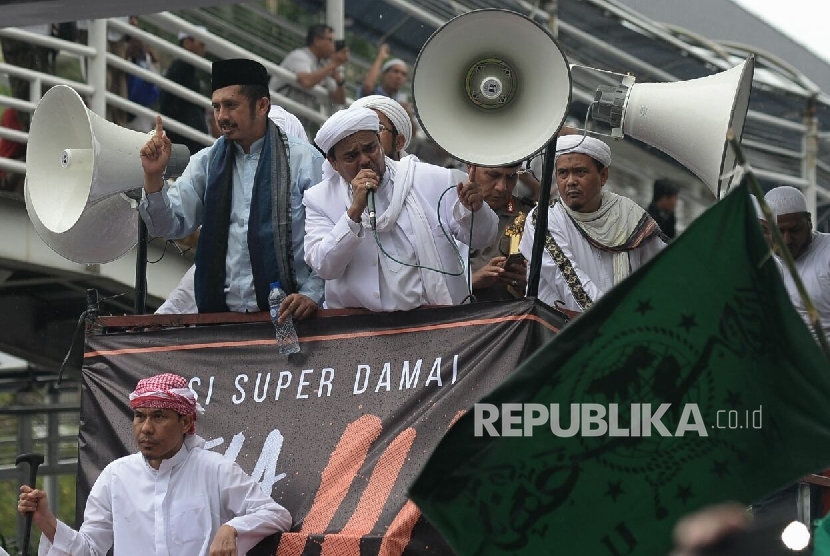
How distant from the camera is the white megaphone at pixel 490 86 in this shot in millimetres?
6699

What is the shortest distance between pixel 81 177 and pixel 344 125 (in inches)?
54.6

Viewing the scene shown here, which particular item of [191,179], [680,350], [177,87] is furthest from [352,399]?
[177,87]

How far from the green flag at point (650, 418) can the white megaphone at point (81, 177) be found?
2606 millimetres

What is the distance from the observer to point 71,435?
38.6 ft

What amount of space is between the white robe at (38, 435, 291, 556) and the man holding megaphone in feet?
2.84

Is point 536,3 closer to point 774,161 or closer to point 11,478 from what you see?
point 774,161

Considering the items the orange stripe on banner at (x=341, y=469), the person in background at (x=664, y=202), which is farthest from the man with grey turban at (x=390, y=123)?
the person in background at (x=664, y=202)

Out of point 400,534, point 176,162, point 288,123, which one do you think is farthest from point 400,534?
point 288,123

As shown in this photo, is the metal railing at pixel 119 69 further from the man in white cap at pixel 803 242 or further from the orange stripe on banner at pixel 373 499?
the orange stripe on banner at pixel 373 499

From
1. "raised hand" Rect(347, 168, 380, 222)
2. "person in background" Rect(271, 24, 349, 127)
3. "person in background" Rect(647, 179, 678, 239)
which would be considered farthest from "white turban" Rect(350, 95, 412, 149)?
"person in background" Rect(271, 24, 349, 127)

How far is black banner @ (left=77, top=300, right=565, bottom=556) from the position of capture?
21.4 ft

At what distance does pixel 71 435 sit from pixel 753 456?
729 cm

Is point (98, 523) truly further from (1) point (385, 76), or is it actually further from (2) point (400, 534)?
(1) point (385, 76)

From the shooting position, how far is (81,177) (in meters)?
7.61
